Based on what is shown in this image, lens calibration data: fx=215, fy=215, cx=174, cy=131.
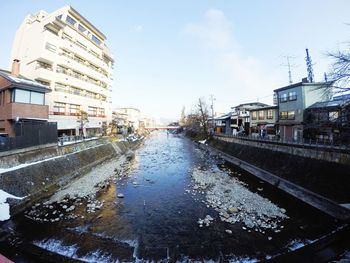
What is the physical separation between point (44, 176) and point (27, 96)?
8.62m

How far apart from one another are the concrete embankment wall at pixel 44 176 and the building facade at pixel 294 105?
74.7ft

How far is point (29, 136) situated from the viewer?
16.8m

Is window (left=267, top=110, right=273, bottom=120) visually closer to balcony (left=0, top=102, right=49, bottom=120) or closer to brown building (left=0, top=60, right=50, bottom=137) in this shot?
brown building (left=0, top=60, right=50, bottom=137)

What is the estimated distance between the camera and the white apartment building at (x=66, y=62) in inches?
1147

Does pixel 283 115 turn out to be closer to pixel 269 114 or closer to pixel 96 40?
pixel 269 114

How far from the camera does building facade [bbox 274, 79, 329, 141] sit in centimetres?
2639

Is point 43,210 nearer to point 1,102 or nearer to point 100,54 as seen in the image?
point 1,102

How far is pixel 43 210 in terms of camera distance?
1218 centimetres

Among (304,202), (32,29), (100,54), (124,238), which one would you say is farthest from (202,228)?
(100,54)

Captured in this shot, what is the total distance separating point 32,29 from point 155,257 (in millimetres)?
35611

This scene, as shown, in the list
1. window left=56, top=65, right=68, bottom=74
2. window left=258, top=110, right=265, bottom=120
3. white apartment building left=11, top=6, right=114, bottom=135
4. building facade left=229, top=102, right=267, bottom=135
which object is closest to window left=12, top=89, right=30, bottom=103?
white apartment building left=11, top=6, right=114, bottom=135

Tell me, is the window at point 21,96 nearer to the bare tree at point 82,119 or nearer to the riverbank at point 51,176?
the riverbank at point 51,176

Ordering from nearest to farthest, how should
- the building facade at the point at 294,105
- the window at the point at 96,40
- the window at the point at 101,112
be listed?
the building facade at the point at 294,105 < the window at the point at 96,40 < the window at the point at 101,112

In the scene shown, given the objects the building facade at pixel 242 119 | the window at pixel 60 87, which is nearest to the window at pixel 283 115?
the building facade at pixel 242 119
